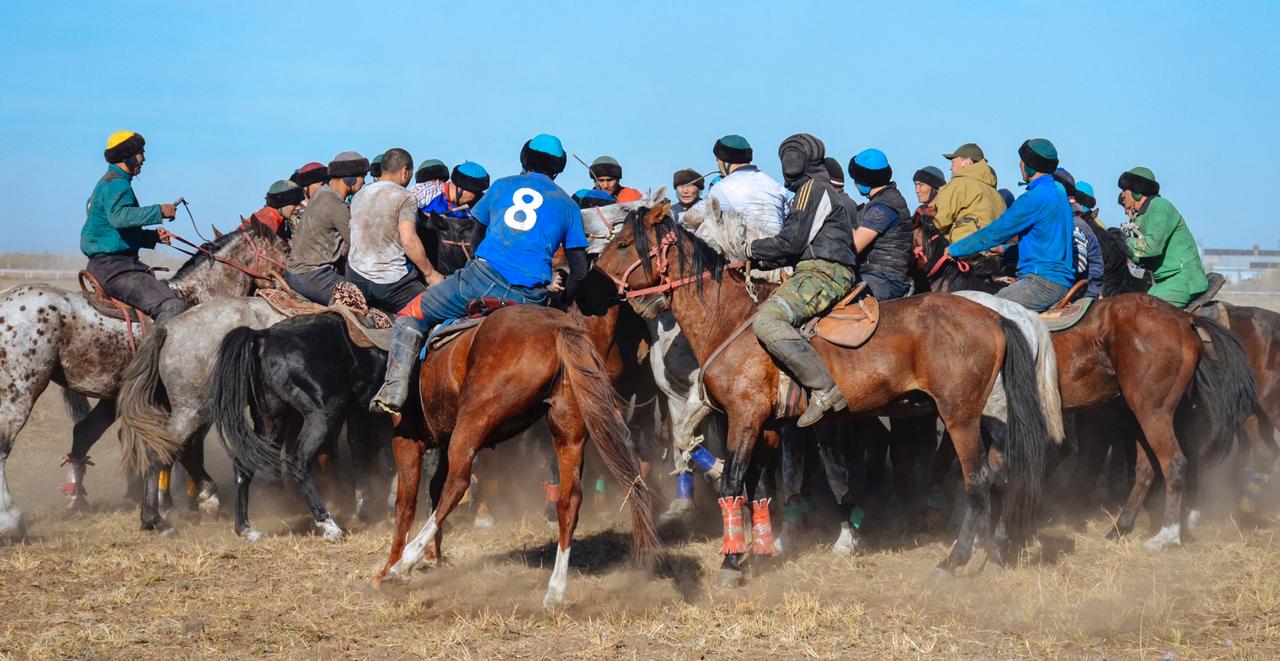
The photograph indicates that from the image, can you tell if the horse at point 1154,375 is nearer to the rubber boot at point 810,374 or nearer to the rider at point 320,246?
the rubber boot at point 810,374

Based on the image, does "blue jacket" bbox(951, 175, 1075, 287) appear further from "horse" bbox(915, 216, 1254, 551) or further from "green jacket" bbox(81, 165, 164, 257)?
"green jacket" bbox(81, 165, 164, 257)

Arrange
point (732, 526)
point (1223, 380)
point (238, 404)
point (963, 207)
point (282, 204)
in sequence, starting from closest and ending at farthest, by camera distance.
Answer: point (732, 526) → point (238, 404) → point (1223, 380) → point (963, 207) → point (282, 204)

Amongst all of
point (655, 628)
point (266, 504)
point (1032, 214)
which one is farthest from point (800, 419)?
point (266, 504)

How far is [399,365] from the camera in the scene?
750cm

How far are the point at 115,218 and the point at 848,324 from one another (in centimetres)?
623

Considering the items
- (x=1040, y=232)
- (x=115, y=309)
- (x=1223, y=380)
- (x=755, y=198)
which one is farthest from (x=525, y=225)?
(x=1223, y=380)

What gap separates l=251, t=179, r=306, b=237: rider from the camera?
11.1m

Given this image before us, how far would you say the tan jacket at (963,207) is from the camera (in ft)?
34.0

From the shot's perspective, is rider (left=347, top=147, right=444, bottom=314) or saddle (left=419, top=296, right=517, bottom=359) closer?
saddle (left=419, top=296, right=517, bottom=359)

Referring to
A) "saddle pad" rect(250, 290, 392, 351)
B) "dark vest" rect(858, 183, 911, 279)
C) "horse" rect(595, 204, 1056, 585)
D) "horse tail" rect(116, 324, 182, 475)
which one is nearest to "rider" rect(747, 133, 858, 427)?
"horse" rect(595, 204, 1056, 585)

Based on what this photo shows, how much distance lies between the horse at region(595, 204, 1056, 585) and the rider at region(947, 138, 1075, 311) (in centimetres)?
122

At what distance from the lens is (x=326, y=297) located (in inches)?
397

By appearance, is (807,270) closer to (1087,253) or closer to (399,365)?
(399,365)

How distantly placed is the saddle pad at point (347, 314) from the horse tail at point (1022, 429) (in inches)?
180
